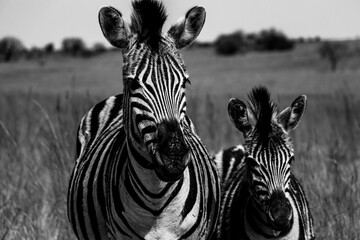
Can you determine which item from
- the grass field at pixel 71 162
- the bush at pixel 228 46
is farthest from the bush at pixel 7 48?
the bush at pixel 228 46

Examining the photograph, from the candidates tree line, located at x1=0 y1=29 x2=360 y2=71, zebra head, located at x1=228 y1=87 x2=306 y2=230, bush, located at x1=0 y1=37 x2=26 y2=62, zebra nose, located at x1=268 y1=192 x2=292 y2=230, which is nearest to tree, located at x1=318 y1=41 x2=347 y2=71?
tree line, located at x1=0 y1=29 x2=360 y2=71

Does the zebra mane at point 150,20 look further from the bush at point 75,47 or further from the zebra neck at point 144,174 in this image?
the bush at point 75,47

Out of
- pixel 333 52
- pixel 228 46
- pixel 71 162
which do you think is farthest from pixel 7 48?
pixel 228 46

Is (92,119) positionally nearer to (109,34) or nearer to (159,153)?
(109,34)

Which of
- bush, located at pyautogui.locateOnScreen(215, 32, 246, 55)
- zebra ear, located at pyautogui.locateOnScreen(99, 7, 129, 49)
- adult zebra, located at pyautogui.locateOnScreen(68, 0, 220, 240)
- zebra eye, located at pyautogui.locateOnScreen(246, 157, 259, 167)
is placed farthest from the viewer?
bush, located at pyautogui.locateOnScreen(215, 32, 246, 55)

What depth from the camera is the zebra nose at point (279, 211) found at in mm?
4461

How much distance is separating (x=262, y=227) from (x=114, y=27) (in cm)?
206

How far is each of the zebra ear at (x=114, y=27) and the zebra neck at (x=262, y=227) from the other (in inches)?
73.6

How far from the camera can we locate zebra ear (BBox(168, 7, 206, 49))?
4.02 metres

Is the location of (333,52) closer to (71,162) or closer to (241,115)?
(71,162)

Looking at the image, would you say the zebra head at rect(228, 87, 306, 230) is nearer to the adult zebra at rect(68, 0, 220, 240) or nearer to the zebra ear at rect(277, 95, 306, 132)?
the zebra ear at rect(277, 95, 306, 132)

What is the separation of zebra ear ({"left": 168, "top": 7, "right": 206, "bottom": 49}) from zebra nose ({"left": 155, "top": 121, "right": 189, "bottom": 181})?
81cm

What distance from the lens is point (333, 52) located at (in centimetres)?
6575

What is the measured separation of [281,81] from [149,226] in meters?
45.8
